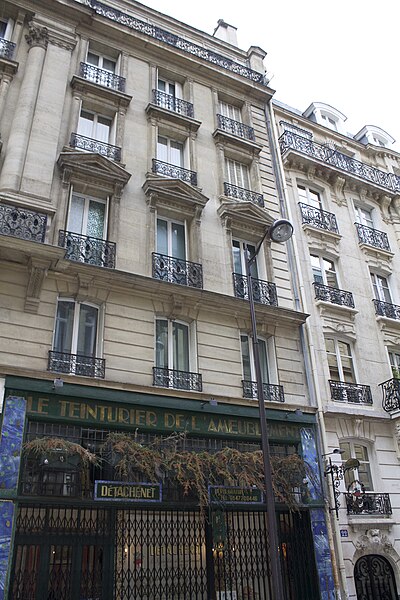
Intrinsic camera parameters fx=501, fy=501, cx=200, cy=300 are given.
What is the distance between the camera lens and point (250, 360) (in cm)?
1350

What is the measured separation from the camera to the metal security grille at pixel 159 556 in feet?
32.4

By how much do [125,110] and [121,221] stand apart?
4080mm

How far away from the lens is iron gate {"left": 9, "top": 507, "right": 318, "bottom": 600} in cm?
920

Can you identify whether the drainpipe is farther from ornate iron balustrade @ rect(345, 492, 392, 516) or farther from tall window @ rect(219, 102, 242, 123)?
tall window @ rect(219, 102, 242, 123)

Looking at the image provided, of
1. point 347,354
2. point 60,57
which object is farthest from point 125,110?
point 347,354

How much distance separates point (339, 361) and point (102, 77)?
11.2 m

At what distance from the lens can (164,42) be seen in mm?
16812

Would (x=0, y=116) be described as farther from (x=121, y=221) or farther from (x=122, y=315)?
(x=122, y=315)

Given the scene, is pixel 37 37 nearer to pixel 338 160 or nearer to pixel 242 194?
pixel 242 194

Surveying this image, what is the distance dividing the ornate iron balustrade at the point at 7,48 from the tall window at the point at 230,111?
7.18 meters

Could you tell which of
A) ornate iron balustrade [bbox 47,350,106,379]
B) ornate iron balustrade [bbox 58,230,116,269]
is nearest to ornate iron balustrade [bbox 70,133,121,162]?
ornate iron balustrade [bbox 58,230,116,269]

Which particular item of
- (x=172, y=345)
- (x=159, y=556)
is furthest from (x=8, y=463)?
(x=172, y=345)

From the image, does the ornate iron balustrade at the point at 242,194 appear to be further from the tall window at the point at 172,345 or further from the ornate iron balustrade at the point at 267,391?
the ornate iron balustrade at the point at 267,391

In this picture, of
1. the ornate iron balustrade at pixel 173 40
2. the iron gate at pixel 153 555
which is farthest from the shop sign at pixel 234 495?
the ornate iron balustrade at pixel 173 40
